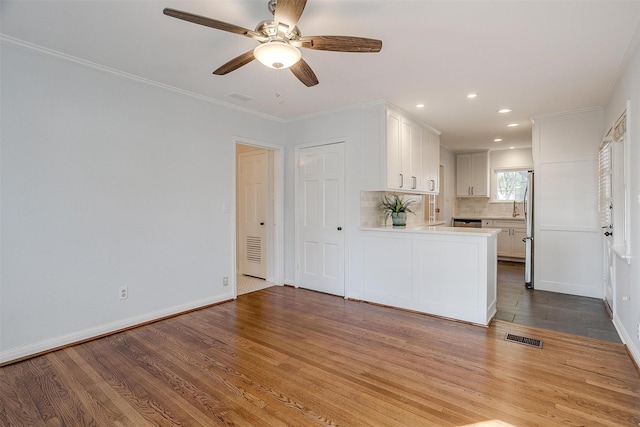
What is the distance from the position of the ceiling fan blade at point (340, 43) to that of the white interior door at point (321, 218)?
2.31 meters

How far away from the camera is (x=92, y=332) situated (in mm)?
3010

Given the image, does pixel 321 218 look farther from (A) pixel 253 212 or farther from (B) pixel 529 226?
(B) pixel 529 226

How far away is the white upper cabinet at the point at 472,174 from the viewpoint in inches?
298

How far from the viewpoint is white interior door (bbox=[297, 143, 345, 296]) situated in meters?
4.42

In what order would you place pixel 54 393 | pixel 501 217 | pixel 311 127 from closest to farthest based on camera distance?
pixel 54 393
pixel 311 127
pixel 501 217

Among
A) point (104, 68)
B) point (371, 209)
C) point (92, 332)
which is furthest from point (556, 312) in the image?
point (104, 68)

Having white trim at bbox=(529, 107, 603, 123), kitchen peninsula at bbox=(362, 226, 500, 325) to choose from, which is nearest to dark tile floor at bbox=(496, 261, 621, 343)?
kitchen peninsula at bbox=(362, 226, 500, 325)

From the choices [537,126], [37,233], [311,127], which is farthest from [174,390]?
[537,126]

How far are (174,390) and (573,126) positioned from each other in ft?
17.9

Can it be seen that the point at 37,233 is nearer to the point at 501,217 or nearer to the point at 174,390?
the point at 174,390

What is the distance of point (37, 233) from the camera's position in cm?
269

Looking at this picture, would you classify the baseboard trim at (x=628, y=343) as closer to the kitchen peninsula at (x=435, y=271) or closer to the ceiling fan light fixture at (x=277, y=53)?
the kitchen peninsula at (x=435, y=271)

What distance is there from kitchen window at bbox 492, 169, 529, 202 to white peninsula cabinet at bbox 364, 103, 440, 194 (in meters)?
3.73

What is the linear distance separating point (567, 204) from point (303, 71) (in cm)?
417
